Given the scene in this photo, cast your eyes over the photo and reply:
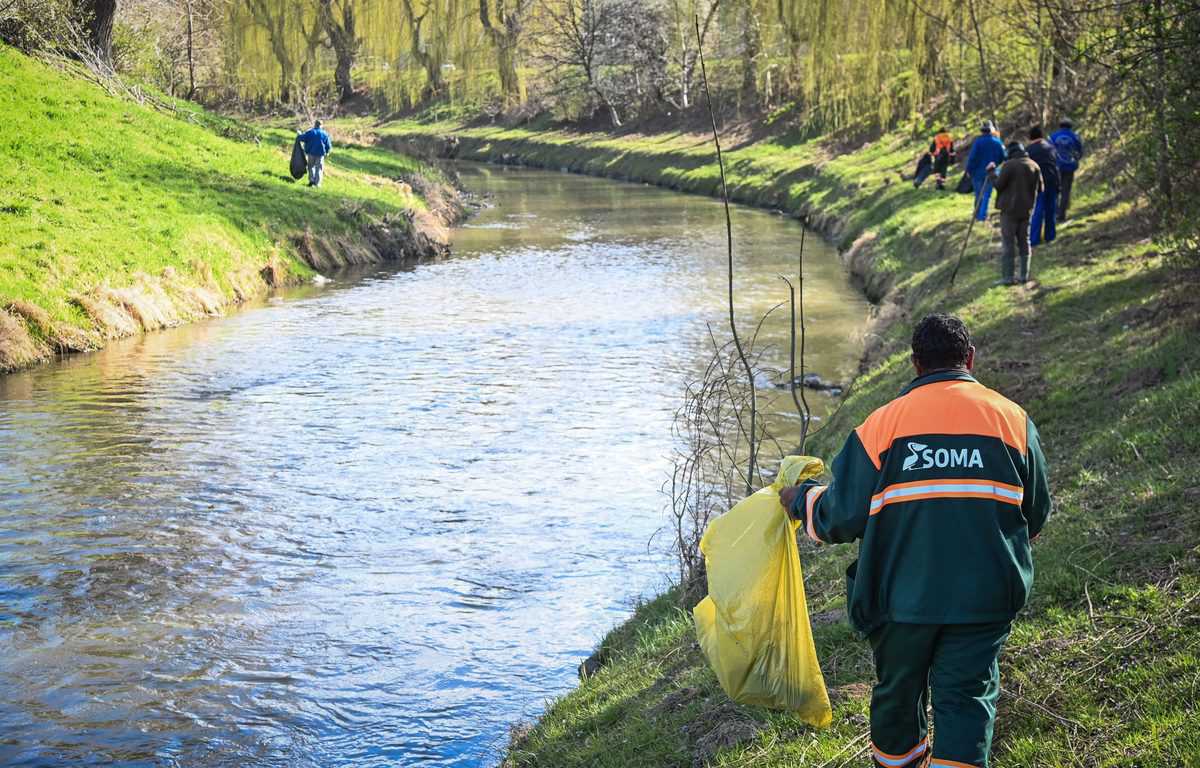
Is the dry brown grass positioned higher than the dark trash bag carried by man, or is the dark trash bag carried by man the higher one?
the dark trash bag carried by man

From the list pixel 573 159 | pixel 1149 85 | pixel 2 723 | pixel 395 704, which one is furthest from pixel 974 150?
pixel 573 159

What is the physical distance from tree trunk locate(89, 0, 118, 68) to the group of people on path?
2708 centimetres

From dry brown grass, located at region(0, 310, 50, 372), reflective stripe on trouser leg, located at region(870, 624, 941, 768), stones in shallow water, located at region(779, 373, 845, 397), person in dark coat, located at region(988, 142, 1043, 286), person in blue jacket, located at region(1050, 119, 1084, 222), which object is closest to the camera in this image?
reflective stripe on trouser leg, located at region(870, 624, 941, 768)

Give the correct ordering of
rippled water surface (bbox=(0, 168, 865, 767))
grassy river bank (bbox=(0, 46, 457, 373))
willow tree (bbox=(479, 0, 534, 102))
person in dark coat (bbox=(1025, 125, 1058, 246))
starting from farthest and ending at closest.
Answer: willow tree (bbox=(479, 0, 534, 102)) → grassy river bank (bbox=(0, 46, 457, 373)) → person in dark coat (bbox=(1025, 125, 1058, 246)) → rippled water surface (bbox=(0, 168, 865, 767))

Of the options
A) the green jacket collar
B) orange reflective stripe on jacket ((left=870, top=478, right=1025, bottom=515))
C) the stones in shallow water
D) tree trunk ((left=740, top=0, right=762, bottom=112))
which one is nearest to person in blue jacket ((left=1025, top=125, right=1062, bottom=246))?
the stones in shallow water

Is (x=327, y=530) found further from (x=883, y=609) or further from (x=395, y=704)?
(x=883, y=609)

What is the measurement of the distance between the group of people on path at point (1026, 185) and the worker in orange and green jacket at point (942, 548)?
1291 centimetres

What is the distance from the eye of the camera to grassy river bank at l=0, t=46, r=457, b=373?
68.9ft

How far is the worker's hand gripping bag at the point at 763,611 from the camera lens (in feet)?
18.4

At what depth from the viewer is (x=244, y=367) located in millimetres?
19891

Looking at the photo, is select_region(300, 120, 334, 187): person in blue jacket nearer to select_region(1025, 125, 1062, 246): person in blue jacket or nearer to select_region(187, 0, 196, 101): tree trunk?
select_region(1025, 125, 1062, 246): person in blue jacket

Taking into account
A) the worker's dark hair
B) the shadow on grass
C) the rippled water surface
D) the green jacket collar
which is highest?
the shadow on grass

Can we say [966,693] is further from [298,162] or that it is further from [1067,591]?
[298,162]

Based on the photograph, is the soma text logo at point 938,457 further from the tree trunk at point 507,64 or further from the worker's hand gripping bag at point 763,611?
the tree trunk at point 507,64
